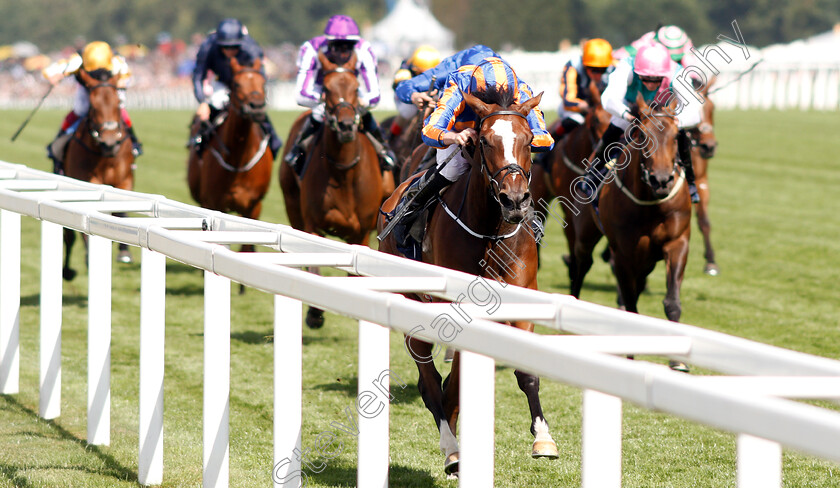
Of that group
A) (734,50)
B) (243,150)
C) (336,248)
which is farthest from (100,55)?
(734,50)

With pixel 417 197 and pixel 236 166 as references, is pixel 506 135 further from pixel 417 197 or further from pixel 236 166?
pixel 236 166

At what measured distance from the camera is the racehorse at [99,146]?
1010 cm

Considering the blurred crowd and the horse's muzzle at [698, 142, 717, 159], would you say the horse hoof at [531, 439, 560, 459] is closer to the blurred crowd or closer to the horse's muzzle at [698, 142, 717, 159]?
the horse's muzzle at [698, 142, 717, 159]

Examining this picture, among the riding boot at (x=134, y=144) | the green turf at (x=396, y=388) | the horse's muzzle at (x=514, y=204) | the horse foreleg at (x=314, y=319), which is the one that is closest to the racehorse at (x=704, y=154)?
the green turf at (x=396, y=388)

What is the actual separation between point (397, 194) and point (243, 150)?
426 centimetres

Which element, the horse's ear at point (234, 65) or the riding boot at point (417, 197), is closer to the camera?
the riding boot at point (417, 197)

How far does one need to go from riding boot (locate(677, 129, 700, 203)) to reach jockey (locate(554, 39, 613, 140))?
6.51 feet

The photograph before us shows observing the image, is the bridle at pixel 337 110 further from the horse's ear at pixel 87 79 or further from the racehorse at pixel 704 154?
the horse's ear at pixel 87 79

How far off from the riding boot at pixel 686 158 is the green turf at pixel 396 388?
1.37 meters

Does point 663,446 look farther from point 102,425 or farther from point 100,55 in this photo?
point 100,55

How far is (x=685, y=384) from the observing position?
7.12ft

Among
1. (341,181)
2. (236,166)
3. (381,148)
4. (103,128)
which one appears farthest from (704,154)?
(103,128)

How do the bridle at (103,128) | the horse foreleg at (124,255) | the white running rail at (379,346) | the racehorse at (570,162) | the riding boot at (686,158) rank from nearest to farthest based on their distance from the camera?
the white running rail at (379,346), the riding boot at (686,158), the racehorse at (570,162), the bridle at (103,128), the horse foreleg at (124,255)

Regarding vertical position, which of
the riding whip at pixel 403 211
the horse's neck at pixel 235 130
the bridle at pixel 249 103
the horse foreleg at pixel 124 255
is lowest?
the horse foreleg at pixel 124 255
